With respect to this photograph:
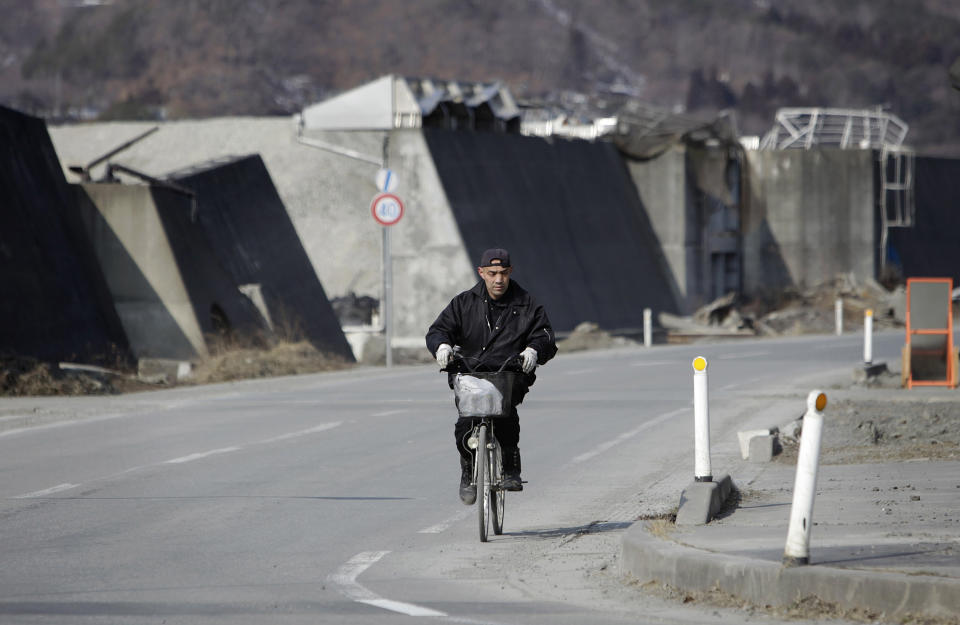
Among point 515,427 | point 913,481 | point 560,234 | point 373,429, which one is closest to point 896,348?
point 560,234

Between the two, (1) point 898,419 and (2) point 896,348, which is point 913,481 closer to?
(1) point 898,419

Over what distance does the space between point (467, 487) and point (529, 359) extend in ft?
3.12

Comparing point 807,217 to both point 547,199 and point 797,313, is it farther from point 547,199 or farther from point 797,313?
point 547,199

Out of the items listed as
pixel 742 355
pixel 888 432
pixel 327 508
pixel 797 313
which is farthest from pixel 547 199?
pixel 327 508

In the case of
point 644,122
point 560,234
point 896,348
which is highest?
point 644,122

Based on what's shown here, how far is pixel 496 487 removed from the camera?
908 centimetres

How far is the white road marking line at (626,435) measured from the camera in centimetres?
1366

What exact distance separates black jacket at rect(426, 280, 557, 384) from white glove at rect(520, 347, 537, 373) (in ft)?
0.35

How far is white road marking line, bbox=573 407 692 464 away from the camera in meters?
13.7


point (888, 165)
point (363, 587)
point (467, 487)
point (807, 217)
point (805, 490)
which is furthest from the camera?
point (888, 165)

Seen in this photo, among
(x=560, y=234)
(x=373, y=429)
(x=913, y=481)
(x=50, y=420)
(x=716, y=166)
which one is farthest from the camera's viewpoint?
(x=716, y=166)

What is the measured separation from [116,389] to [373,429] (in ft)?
21.2

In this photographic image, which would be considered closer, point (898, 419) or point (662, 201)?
point (898, 419)

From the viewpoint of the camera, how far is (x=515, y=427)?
936 centimetres
